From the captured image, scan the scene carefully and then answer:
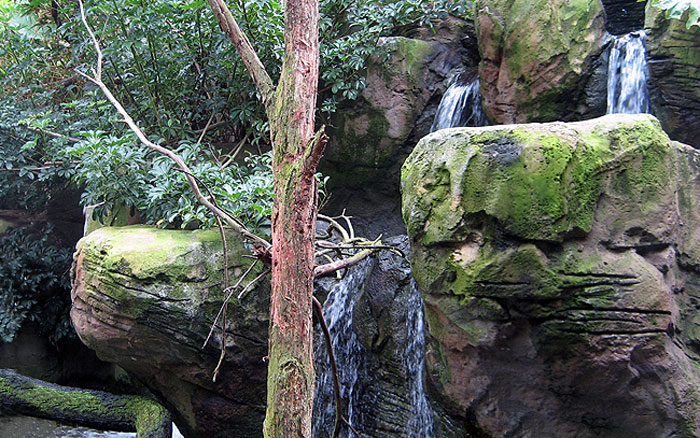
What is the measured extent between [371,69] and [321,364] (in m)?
2.86

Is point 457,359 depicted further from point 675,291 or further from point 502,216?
point 675,291

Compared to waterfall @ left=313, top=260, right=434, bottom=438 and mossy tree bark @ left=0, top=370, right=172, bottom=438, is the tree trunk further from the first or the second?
mossy tree bark @ left=0, top=370, right=172, bottom=438

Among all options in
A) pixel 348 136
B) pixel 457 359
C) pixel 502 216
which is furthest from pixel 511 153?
pixel 348 136

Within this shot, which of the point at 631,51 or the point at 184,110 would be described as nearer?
the point at 631,51

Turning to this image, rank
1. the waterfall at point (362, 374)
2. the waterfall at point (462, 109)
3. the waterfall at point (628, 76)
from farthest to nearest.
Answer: the waterfall at point (462, 109) → the waterfall at point (628, 76) → the waterfall at point (362, 374)

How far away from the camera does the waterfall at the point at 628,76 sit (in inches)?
167

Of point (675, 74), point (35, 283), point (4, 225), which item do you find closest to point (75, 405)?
point (35, 283)

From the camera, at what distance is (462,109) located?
17.1 ft

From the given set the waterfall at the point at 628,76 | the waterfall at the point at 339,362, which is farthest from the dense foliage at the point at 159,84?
the waterfall at the point at 628,76

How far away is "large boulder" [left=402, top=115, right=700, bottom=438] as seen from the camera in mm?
2609

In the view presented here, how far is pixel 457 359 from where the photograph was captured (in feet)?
9.64

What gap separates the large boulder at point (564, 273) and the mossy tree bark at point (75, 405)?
8.77ft

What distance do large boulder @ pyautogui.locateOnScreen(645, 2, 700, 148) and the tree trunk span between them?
2.98 meters

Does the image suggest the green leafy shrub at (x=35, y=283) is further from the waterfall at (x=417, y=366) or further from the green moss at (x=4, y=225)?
the waterfall at (x=417, y=366)
